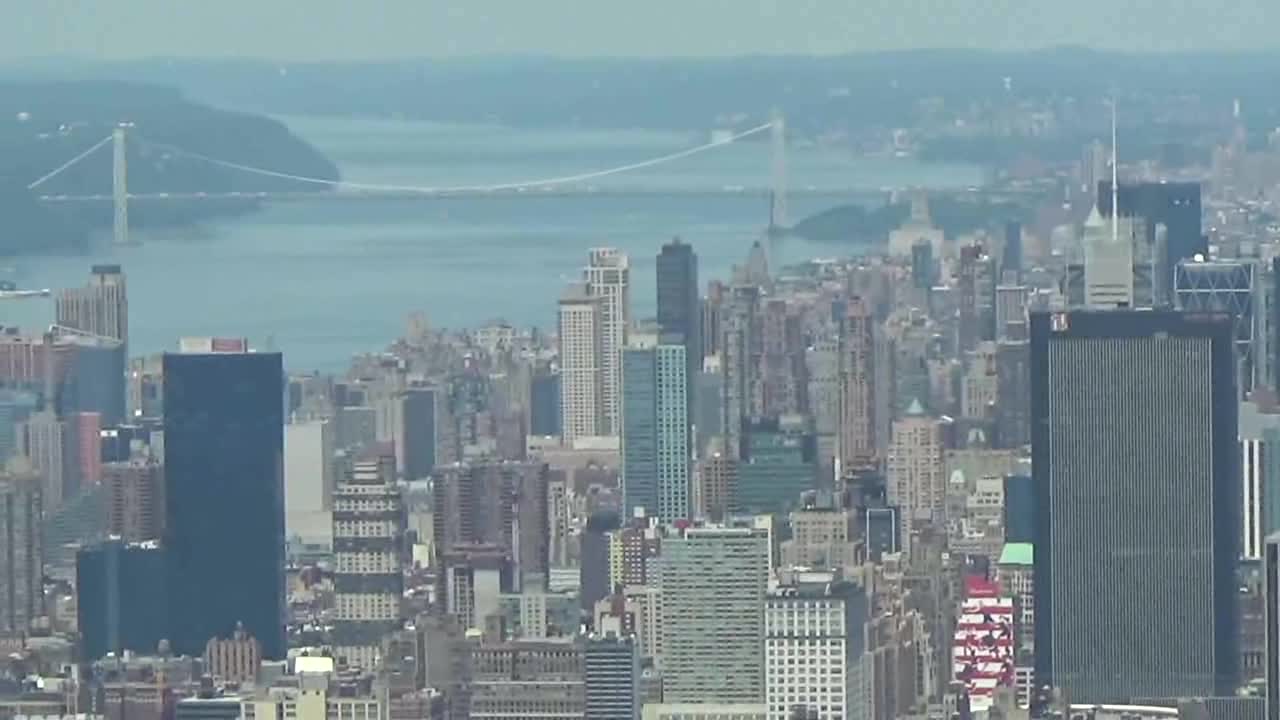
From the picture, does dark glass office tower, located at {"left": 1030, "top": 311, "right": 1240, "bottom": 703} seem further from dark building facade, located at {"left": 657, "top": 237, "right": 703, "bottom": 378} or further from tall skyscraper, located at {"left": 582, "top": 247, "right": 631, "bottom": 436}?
tall skyscraper, located at {"left": 582, "top": 247, "right": 631, "bottom": 436}

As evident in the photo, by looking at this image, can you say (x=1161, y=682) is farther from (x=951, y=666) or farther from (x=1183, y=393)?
(x=1183, y=393)

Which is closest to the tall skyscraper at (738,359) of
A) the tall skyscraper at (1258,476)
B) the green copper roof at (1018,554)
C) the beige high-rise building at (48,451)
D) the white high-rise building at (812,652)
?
the green copper roof at (1018,554)

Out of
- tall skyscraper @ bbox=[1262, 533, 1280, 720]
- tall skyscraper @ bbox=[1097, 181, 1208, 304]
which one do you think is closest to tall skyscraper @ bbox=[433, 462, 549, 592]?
tall skyscraper @ bbox=[1097, 181, 1208, 304]

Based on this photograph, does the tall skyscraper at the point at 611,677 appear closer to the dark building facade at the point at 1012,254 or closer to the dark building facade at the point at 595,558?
the dark building facade at the point at 595,558

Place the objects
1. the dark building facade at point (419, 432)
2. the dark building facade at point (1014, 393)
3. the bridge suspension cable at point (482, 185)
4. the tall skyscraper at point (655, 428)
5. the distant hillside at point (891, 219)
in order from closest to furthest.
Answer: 1. the bridge suspension cable at point (482, 185)
2. the distant hillside at point (891, 219)
3. the dark building facade at point (1014, 393)
4. the tall skyscraper at point (655, 428)
5. the dark building facade at point (419, 432)

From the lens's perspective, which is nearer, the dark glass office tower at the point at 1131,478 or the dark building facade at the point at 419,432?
the dark glass office tower at the point at 1131,478

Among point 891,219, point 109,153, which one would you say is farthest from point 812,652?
point 109,153
